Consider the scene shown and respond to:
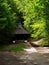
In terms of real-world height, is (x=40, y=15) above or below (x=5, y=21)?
above

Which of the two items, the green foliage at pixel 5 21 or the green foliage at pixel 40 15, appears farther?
the green foliage at pixel 40 15

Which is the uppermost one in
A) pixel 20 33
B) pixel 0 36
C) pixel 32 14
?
pixel 32 14

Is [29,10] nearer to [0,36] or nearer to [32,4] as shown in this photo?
[32,4]

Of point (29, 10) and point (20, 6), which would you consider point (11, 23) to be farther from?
point (20, 6)

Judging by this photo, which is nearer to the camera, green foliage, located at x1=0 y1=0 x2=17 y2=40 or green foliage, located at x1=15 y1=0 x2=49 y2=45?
green foliage, located at x1=0 y1=0 x2=17 y2=40

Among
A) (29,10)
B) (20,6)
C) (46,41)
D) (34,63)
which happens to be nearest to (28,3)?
(29,10)

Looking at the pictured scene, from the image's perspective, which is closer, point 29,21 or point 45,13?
point 45,13

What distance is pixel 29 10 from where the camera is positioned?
28203 mm

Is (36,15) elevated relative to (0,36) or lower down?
elevated

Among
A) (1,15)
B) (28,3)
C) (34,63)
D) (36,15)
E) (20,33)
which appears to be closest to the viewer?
(34,63)

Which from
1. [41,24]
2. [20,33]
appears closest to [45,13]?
[41,24]

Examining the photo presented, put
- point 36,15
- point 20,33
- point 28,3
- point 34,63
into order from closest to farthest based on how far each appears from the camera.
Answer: point 34,63, point 36,15, point 28,3, point 20,33

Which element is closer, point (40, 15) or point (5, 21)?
point (5, 21)

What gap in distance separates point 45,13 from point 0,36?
6.43m
